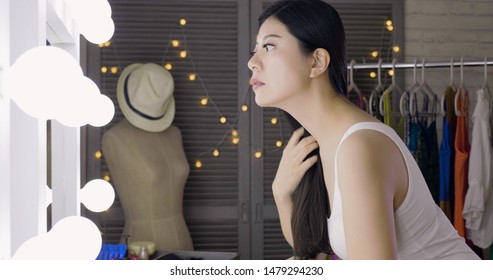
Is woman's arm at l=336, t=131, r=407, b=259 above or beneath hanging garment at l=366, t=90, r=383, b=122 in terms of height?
beneath

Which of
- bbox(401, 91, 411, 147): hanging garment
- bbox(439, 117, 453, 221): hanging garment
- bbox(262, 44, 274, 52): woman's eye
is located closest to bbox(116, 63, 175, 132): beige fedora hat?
bbox(401, 91, 411, 147): hanging garment

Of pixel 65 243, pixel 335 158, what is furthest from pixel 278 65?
pixel 65 243

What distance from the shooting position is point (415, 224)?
2.41 feet

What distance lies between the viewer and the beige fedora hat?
1813 millimetres

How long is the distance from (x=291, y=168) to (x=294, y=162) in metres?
0.01

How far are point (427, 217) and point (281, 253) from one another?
4.35ft

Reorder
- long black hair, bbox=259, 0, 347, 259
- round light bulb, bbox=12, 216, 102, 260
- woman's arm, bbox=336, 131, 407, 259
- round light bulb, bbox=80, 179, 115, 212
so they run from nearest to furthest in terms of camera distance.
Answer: round light bulb, bbox=12, 216, 102, 260, round light bulb, bbox=80, 179, 115, 212, woman's arm, bbox=336, 131, 407, 259, long black hair, bbox=259, 0, 347, 259

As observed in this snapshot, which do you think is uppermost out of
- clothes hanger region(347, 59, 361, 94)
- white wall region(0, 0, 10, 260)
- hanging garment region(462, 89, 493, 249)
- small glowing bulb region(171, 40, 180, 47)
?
small glowing bulb region(171, 40, 180, 47)

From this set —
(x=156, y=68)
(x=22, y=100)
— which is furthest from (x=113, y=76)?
(x=22, y=100)

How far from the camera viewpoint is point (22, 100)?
0.28 meters

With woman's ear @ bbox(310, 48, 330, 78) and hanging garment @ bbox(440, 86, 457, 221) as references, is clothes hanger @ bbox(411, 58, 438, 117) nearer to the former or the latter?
hanging garment @ bbox(440, 86, 457, 221)

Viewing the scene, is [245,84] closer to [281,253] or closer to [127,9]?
[127,9]

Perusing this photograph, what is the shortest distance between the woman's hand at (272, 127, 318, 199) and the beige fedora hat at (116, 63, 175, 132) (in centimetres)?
100

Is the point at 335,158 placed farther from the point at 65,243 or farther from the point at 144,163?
the point at 144,163
